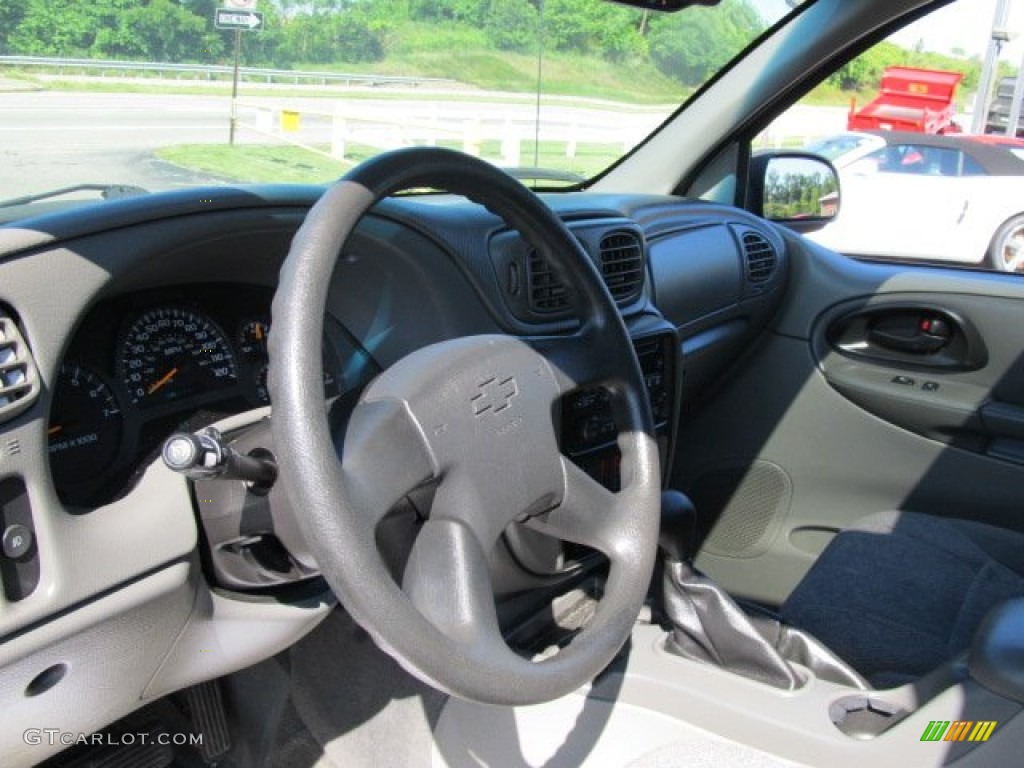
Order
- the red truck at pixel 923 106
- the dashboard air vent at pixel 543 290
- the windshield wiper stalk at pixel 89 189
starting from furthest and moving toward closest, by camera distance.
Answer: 1. the red truck at pixel 923 106
2. the dashboard air vent at pixel 543 290
3. the windshield wiper stalk at pixel 89 189

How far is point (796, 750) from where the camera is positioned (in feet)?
4.97

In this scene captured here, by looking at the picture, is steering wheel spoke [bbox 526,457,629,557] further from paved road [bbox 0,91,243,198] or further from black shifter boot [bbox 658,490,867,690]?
paved road [bbox 0,91,243,198]

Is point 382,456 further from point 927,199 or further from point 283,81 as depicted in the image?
point 927,199

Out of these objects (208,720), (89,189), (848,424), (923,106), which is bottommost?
(208,720)

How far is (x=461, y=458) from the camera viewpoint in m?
1.25

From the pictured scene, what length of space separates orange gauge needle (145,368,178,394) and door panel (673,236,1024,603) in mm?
1733

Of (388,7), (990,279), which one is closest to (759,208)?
(990,279)

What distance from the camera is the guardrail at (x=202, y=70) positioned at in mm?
1404

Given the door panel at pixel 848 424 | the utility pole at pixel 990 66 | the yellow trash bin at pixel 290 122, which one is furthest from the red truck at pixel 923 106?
the yellow trash bin at pixel 290 122

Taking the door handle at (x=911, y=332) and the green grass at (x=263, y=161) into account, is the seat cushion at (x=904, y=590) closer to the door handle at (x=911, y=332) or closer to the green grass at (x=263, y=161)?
the door handle at (x=911, y=332)

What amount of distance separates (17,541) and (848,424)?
2.25m

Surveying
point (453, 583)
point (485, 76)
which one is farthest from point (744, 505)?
point (453, 583)

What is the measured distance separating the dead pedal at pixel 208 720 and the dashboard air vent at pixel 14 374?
0.95 meters

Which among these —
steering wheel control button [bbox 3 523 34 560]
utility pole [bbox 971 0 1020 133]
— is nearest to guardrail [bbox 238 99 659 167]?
steering wheel control button [bbox 3 523 34 560]
